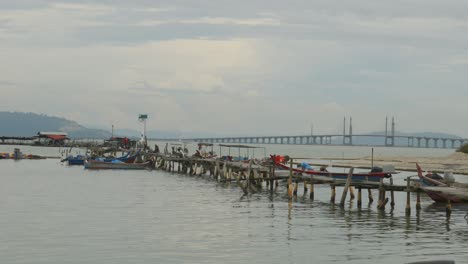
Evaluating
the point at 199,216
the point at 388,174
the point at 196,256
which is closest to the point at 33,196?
the point at 199,216

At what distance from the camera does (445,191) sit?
47062 mm

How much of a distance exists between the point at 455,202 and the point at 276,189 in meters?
19.2

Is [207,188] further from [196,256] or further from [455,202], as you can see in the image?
[196,256]

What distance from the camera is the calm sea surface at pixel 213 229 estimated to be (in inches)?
1225

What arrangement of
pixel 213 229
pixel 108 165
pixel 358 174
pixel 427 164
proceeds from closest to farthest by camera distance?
1. pixel 213 229
2. pixel 358 174
3. pixel 108 165
4. pixel 427 164

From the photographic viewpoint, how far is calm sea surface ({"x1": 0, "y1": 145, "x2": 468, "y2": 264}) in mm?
31119

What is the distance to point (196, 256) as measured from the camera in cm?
3053

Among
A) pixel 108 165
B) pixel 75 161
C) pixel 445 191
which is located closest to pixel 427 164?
pixel 108 165

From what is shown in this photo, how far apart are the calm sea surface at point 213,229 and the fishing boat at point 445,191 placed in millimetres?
864

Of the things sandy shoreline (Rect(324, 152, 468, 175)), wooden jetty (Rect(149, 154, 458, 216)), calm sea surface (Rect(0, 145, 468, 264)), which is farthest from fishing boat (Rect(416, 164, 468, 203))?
sandy shoreline (Rect(324, 152, 468, 175))

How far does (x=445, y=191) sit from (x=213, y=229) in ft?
54.4

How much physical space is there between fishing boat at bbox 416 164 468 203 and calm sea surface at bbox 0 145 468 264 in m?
0.86

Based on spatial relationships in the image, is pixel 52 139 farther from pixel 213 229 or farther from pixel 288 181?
pixel 213 229

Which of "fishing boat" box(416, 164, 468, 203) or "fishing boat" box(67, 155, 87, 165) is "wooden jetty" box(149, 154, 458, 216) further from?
"fishing boat" box(67, 155, 87, 165)
